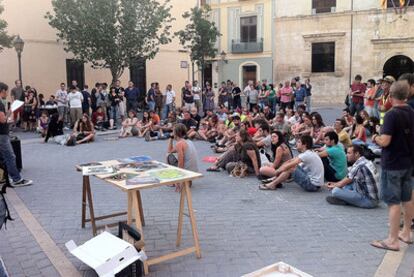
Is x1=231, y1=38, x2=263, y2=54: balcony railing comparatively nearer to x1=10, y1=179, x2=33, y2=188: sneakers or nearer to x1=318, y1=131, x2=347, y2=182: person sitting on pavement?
x1=318, y1=131, x2=347, y2=182: person sitting on pavement

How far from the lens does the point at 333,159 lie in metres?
7.61

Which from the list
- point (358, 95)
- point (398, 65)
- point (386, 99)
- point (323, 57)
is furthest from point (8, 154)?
point (398, 65)

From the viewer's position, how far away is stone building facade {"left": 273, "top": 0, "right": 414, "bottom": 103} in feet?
93.3

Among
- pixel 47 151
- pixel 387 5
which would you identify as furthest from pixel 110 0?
pixel 387 5

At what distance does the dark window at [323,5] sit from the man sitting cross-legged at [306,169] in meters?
25.3

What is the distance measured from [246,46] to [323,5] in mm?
6104

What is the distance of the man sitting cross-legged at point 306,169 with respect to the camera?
7238 mm

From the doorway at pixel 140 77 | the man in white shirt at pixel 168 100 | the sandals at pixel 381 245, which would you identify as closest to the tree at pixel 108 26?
the man in white shirt at pixel 168 100

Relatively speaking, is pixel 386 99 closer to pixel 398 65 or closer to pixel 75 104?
pixel 75 104

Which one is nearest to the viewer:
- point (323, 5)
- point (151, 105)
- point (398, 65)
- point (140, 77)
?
point (151, 105)

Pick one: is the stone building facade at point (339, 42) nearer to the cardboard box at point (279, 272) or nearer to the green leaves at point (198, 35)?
the green leaves at point (198, 35)

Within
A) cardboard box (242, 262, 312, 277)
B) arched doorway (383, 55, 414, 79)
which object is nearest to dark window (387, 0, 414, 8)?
arched doorway (383, 55, 414, 79)

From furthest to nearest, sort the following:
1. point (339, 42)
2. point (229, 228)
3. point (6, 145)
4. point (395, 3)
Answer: point (339, 42) → point (395, 3) → point (6, 145) → point (229, 228)

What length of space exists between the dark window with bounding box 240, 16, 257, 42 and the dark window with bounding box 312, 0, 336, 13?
460 centimetres
